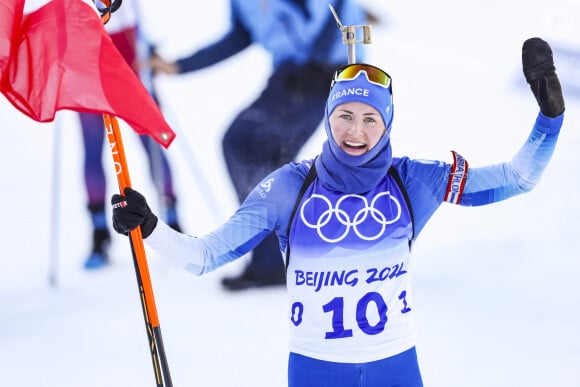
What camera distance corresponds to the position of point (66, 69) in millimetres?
2094

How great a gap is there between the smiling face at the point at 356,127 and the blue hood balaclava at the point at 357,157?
0.01 m

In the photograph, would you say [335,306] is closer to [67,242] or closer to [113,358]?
[113,358]

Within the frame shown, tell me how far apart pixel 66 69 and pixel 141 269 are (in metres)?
0.60

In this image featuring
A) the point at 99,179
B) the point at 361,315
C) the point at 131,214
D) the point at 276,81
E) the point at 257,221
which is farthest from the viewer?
the point at 99,179

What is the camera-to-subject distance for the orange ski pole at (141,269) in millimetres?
2021

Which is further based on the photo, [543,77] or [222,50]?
[222,50]

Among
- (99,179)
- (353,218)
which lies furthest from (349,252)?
(99,179)

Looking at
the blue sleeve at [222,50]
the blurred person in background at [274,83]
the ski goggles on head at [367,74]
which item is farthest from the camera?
the blue sleeve at [222,50]

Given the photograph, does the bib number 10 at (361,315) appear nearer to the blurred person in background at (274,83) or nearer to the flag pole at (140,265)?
the flag pole at (140,265)

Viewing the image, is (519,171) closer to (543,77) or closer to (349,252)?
(543,77)

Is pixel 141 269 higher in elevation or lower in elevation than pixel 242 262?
lower

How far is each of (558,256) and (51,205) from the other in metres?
3.66

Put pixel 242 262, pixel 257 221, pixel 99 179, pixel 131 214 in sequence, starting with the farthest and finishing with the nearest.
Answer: pixel 99 179 < pixel 242 262 < pixel 257 221 < pixel 131 214

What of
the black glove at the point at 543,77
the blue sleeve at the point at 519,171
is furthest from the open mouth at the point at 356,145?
the black glove at the point at 543,77
